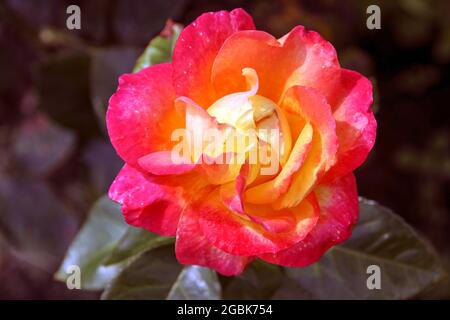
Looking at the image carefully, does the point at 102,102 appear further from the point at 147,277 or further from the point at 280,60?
the point at 280,60

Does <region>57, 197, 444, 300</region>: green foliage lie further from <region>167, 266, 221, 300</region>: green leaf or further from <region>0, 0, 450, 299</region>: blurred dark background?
<region>0, 0, 450, 299</region>: blurred dark background

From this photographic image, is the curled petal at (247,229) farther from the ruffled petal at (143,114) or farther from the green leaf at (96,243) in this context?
the green leaf at (96,243)

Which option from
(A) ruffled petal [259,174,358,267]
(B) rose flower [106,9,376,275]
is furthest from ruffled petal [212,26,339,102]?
(A) ruffled petal [259,174,358,267]

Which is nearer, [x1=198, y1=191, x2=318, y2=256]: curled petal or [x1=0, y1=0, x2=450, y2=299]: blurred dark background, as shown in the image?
[x1=198, y1=191, x2=318, y2=256]: curled petal

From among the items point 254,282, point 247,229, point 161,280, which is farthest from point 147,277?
point 247,229

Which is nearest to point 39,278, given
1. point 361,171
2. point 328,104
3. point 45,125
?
point 45,125
